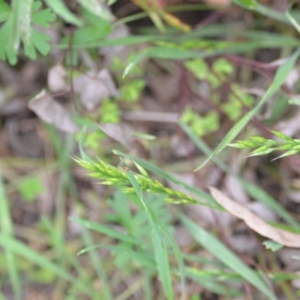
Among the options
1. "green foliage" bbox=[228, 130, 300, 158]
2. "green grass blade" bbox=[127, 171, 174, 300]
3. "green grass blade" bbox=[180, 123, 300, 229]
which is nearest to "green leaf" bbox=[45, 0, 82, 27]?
"green grass blade" bbox=[127, 171, 174, 300]

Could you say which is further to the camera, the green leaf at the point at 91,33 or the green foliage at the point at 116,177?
the green leaf at the point at 91,33

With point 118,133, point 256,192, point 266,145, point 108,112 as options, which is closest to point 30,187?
point 108,112

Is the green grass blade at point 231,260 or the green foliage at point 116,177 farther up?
the green foliage at point 116,177

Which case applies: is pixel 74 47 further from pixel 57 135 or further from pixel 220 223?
pixel 220 223

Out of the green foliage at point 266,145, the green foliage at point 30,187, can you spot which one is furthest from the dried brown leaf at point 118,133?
the green foliage at point 30,187

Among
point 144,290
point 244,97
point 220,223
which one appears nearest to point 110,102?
point 244,97

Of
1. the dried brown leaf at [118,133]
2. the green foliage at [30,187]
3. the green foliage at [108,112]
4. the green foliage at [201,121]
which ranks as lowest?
the green foliage at [30,187]

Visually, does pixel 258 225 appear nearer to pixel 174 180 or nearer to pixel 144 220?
pixel 174 180

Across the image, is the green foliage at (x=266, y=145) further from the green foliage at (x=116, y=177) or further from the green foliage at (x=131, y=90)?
the green foliage at (x=131, y=90)
